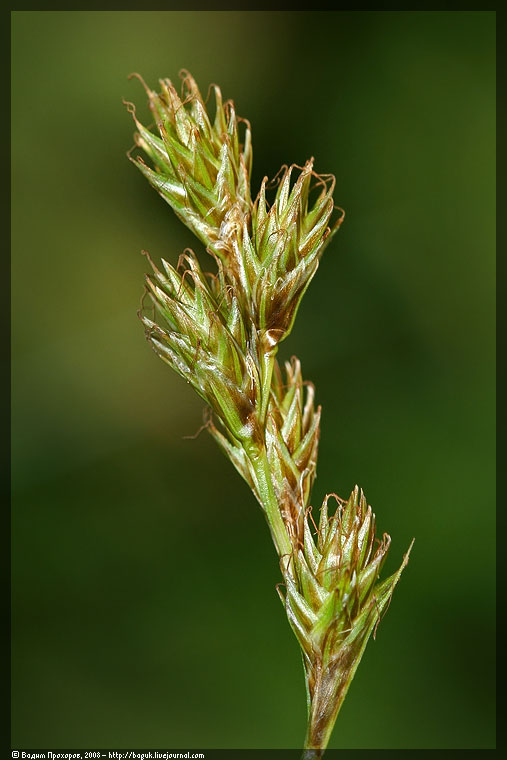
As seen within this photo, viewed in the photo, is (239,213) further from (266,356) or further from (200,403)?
(200,403)

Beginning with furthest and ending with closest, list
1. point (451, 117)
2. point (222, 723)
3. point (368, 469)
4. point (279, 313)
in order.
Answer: point (451, 117) < point (368, 469) < point (222, 723) < point (279, 313)

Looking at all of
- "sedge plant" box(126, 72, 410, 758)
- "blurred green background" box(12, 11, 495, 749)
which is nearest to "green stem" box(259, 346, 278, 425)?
"sedge plant" box(126, 72, 410, 758)

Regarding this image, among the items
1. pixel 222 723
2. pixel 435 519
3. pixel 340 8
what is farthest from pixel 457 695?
pixel 340 8

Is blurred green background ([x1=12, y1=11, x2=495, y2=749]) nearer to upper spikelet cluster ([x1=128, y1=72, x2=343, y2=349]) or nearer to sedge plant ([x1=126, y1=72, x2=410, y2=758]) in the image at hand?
sedge plant ([x1=126, y1=72, x2=410, y2=758])

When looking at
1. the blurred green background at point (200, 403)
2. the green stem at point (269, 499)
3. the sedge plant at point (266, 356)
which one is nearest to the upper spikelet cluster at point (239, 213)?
the sedge plant at point (266, 356)

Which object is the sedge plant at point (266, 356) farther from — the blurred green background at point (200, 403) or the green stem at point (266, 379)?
the blurred green background at point (200, 403)

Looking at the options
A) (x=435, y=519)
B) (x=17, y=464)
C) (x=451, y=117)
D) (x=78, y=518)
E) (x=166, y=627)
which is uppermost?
(x=451, y=117)

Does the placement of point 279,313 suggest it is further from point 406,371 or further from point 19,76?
point 19,76
